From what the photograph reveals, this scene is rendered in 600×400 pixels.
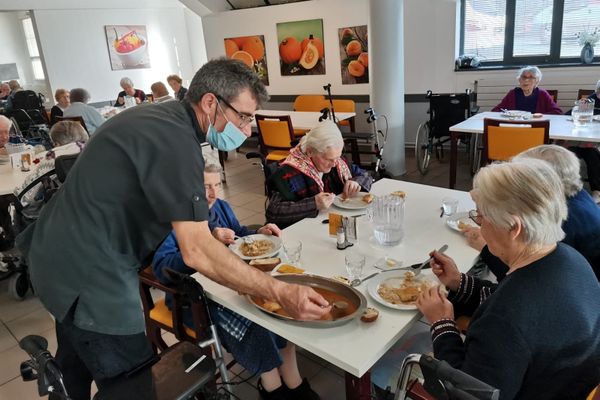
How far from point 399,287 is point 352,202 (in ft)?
3.07

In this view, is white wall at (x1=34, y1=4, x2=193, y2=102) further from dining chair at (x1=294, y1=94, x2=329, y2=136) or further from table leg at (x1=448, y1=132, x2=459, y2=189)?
table leg at (x1=448, y1=132, x2=459, y2=189)

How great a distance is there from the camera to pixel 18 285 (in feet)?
10.9

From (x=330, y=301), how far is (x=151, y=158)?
74cm

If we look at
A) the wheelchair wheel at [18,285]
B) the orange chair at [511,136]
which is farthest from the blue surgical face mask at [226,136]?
the orange chair at [511,136]

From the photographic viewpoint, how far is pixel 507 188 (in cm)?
116

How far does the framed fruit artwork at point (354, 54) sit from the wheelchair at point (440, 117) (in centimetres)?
138

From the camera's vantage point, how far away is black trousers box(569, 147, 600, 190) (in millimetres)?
4230

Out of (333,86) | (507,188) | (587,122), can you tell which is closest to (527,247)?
(507,188)

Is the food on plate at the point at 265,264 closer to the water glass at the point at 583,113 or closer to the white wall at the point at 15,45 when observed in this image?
the water glass at the point at 583,113

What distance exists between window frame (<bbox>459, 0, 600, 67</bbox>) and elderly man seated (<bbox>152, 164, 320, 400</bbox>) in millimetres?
5214

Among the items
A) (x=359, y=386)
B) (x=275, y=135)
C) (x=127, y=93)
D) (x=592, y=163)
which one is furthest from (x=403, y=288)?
(x=127, y=93)

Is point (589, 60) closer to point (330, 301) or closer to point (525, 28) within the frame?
point (525, 28)

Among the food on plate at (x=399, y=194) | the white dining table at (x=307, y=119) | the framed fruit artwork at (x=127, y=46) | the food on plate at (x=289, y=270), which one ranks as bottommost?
the food on plate at (x=289, y=270)

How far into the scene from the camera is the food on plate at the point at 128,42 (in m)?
9.41
